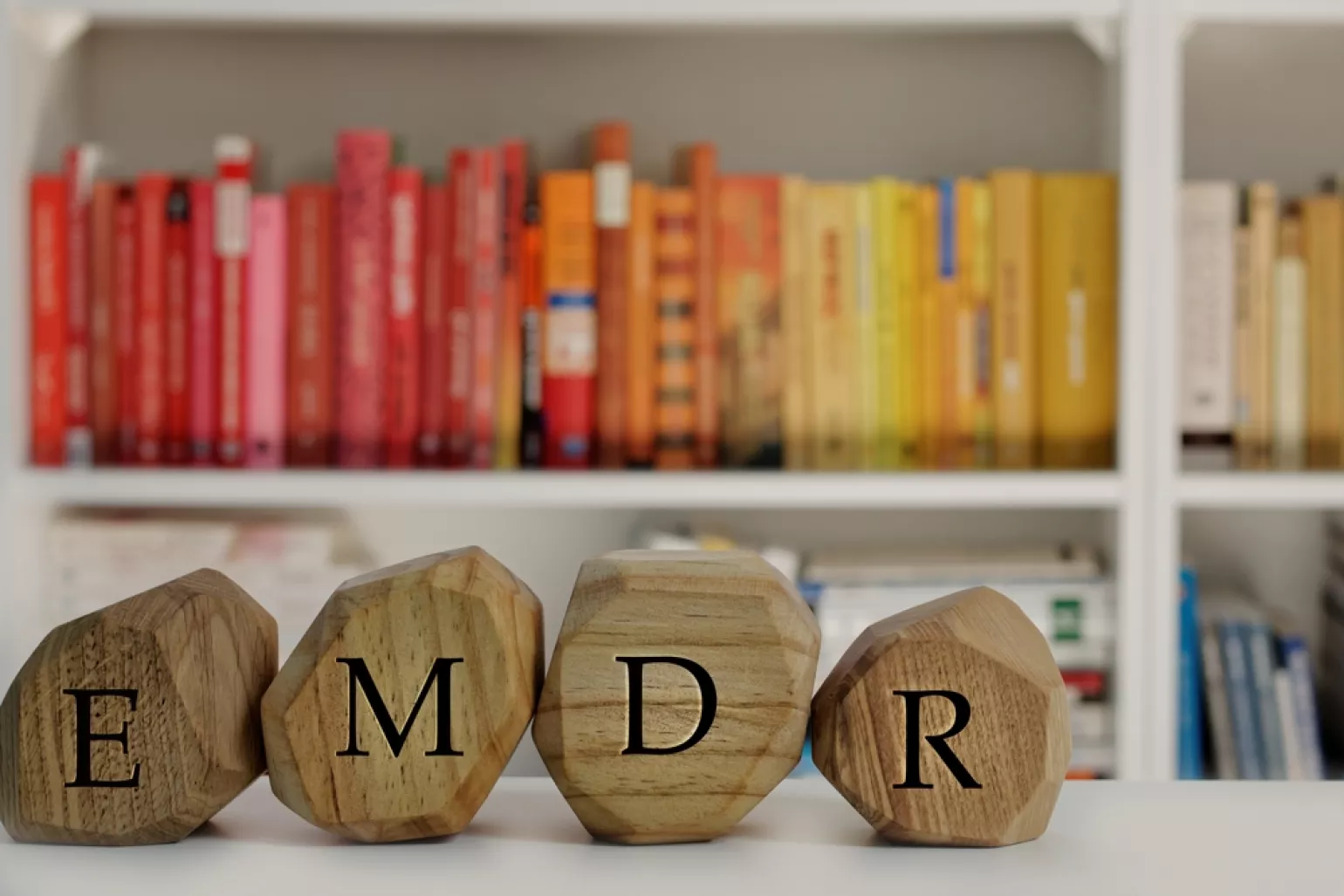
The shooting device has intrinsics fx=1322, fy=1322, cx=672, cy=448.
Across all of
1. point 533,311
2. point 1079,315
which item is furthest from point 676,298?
point 1079,315

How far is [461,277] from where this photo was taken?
1.28 m

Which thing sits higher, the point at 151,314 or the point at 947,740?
the point at 151,314

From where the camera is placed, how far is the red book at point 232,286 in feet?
4.23

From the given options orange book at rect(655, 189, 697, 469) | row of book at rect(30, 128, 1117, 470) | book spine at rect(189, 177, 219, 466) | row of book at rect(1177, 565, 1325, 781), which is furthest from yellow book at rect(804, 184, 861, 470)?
book spine at rect(189, 177, 219, 466)

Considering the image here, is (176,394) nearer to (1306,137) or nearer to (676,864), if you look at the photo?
(676,864)

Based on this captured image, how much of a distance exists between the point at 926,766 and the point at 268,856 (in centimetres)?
16

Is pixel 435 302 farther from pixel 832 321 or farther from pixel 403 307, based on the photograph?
pixel 832 321

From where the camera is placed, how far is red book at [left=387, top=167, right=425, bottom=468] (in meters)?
1.28

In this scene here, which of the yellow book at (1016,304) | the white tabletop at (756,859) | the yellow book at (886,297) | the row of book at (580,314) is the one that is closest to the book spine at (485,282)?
the row of book at (580,314)

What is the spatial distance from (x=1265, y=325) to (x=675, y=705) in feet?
3.68

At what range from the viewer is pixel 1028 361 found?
4.19 ft

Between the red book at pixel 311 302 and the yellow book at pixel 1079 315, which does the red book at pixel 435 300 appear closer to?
the red book at pixel 311 302

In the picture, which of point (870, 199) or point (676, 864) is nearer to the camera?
point (676, 864)

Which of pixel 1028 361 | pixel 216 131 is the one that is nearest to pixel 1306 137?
pixel 1028 361
